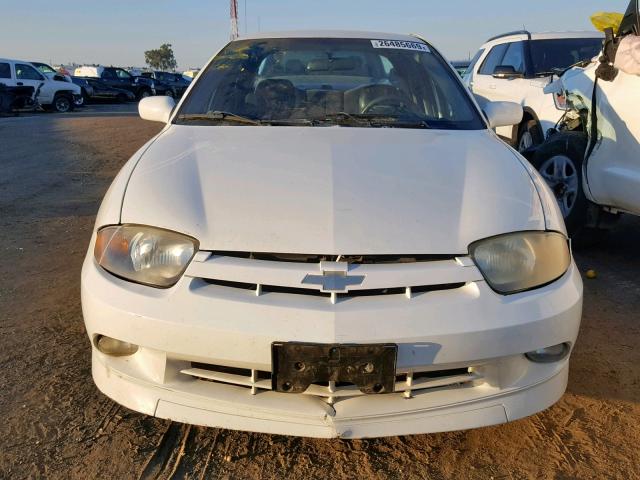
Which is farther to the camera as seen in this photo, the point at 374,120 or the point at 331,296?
the point at 374,120

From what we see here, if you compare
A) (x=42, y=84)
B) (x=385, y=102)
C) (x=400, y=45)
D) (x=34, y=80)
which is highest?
(x=400, y=45)

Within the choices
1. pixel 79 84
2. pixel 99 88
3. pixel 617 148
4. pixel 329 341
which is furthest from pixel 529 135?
pixel 99 88

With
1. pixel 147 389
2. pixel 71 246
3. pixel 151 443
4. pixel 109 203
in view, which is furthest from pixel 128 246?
pixel 71 246

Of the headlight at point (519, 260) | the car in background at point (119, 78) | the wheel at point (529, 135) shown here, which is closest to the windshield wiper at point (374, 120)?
the headlight at point (519, 260)

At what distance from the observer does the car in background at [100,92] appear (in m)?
26.9

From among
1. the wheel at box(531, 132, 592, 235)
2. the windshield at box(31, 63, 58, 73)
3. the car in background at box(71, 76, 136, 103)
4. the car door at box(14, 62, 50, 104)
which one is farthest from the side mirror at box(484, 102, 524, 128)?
the car in background at box(71, 76, 136, 103)

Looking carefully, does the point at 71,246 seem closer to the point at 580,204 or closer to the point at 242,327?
the point at 242,327

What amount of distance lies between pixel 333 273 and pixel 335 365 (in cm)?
29

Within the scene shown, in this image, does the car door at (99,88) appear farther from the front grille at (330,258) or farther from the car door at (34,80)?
the front grille at (330,258)

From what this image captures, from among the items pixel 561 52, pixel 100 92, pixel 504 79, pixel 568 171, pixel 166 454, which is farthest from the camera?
pixel 100 92

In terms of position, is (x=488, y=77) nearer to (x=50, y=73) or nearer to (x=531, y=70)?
(x=531, y=70)

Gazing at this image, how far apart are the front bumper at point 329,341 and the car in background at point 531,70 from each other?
449 cm

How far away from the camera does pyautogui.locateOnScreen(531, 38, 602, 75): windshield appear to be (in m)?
7.29

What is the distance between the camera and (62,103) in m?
20.8
